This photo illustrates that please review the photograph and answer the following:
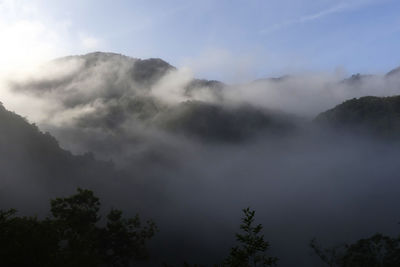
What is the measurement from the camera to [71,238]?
33688mm

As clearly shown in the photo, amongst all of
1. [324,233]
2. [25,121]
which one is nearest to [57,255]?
[25,121]

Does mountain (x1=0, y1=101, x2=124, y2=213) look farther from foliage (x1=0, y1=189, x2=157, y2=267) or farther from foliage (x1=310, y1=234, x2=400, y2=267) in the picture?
foliage (x1=310, y1=234, x2=400, y2=267)

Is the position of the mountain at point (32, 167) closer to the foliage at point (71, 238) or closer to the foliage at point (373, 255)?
the foliage at point (71, 238)

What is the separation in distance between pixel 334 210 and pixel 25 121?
498ft

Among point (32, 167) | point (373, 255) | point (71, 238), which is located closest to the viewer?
point (71, 238)

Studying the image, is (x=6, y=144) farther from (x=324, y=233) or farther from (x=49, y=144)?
(x=324, y=233)

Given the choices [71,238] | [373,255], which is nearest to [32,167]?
[71,238]

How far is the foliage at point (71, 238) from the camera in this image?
22.1m

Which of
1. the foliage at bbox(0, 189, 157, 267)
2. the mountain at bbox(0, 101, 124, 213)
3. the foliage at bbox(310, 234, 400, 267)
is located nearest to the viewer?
the foliage at bbox(0, 189, 157, 267)

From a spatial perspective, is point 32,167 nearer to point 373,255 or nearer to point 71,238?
point 71,238

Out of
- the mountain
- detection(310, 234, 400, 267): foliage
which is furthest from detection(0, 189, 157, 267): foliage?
the mountain

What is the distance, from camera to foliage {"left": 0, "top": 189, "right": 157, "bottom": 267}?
22.1 m

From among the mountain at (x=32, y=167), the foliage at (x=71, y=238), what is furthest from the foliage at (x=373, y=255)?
the mountain at (x=32, y=167)

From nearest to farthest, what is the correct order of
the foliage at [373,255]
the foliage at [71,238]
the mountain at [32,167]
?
the foliage at [71,238], the foliage at [373,255], the mountain at [32,167]
